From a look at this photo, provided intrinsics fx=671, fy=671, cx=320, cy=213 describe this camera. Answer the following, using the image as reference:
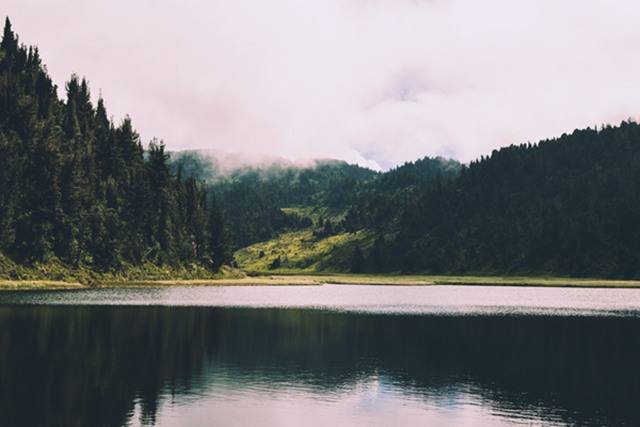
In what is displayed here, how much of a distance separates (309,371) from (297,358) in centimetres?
690

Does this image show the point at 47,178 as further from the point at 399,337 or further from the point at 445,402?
the point at 445,402

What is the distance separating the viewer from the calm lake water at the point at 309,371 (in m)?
39.1

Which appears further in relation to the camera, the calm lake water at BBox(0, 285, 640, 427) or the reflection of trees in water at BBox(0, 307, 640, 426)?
the reflection of trees in water at BBox(0, 307, 640, 426)

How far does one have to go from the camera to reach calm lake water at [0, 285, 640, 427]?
39.1m

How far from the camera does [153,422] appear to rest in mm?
36125

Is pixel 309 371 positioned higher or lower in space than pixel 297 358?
lower

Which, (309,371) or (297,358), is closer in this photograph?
(309,371)

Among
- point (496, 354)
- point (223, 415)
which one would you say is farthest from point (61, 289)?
point (223, 415)

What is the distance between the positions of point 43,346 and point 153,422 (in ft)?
97.4

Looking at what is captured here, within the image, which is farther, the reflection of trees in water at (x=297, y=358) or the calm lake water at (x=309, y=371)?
the reflection of trees in water at (x=297, y=358)

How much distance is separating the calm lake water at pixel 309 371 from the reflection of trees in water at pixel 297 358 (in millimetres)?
159

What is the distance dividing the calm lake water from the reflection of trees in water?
159 millimetres

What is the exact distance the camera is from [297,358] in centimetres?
6153

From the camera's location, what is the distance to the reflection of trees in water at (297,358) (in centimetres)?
4212
